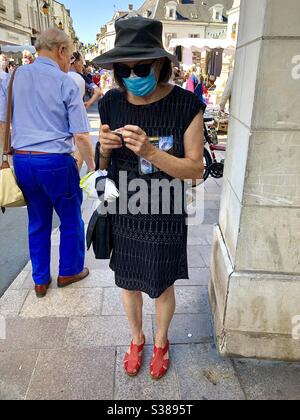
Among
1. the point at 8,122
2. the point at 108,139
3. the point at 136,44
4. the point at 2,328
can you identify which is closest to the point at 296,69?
the point at 136,44

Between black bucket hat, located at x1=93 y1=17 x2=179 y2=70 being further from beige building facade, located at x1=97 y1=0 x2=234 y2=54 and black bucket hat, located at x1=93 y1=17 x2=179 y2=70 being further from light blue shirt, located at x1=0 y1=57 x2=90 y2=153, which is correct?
beige building facade, located at x1=97 y1=0 x2=234 y2=54

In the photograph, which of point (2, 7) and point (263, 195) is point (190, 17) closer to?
point (2, 7)

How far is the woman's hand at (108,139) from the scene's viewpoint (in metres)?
1.56

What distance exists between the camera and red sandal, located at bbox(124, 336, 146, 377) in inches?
78.6

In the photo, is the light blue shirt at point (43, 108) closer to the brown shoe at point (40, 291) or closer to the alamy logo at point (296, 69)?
the brown shoe at point (40, 291)

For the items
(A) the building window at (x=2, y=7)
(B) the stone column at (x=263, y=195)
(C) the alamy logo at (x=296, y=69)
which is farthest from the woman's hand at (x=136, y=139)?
(A) the building window at (x=2, y=7)

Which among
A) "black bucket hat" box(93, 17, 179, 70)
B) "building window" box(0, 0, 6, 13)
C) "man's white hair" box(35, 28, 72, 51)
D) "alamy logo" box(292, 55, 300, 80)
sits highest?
"building window" box(0, 0, 6, 13)

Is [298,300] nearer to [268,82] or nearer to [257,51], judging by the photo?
[268,82]

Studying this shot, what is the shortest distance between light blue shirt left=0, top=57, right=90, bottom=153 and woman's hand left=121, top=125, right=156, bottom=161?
1.04m

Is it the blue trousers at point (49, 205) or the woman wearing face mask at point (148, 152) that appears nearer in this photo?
the woman wearing face mask at point (148, 152)

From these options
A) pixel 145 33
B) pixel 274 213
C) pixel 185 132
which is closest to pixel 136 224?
pixel 185 132

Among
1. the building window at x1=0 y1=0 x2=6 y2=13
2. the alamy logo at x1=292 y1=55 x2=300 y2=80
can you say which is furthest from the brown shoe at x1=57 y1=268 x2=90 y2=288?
the building window at x1=0 y1=0 x2=6 y2=13

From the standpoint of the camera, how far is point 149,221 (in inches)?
70.7
